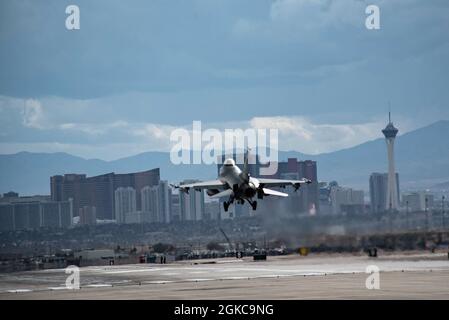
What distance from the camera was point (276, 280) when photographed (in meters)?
89.4

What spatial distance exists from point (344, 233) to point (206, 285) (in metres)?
68.7
